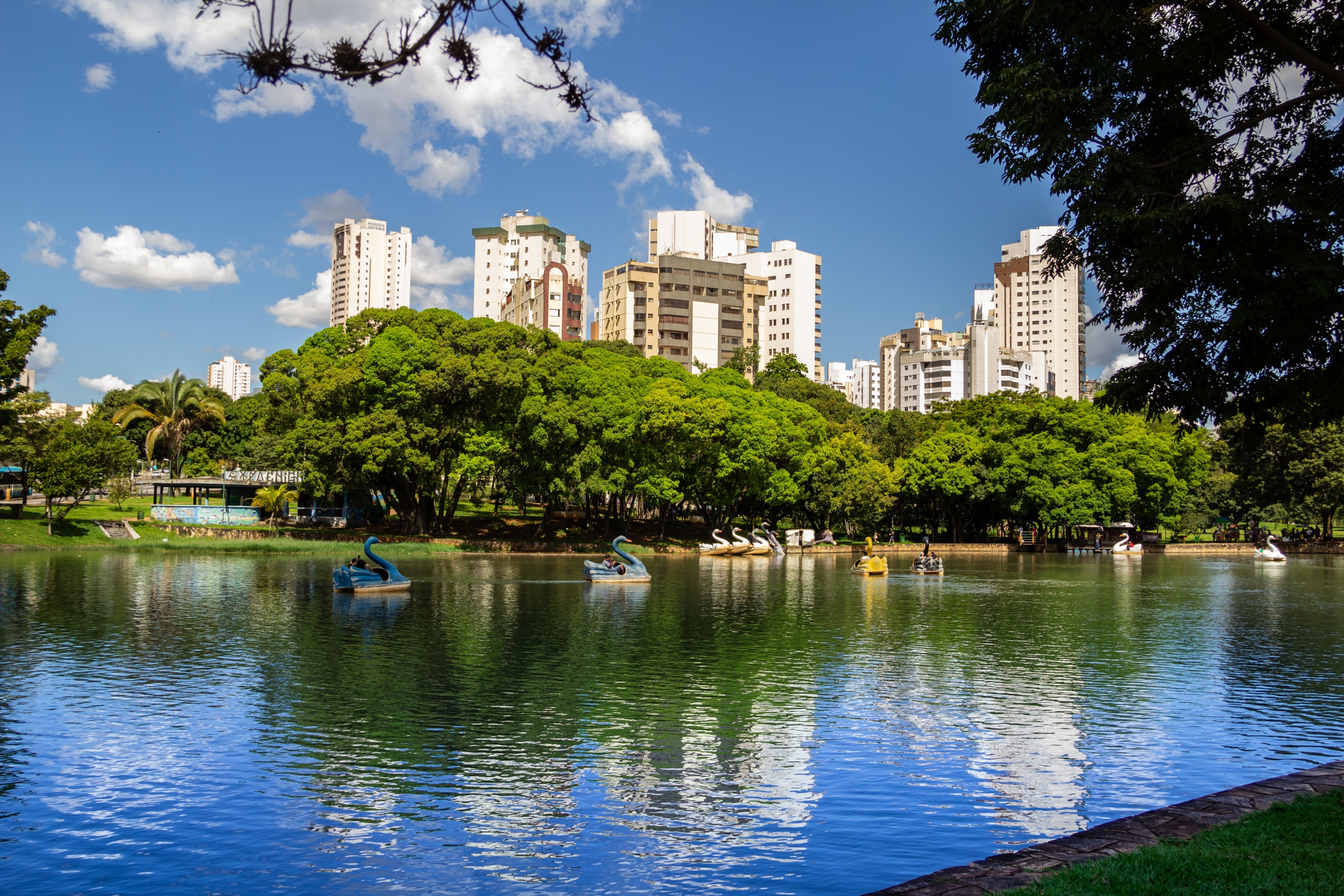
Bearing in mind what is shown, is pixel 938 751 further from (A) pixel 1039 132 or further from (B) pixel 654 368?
(B) pixel 654 368

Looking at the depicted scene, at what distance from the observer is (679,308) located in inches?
5837

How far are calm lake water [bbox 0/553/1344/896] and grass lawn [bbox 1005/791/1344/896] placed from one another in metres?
1.92

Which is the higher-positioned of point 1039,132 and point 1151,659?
point 1039,132

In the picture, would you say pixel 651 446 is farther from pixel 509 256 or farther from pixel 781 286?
pixel 509 256

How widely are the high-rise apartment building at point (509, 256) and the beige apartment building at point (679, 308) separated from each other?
36973mm

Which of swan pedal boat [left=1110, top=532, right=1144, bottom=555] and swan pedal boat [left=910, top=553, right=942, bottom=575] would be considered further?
swan pedal boat [left=1110, top=532, right=1144, bottom=555]

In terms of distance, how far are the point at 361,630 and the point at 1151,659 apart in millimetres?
18496

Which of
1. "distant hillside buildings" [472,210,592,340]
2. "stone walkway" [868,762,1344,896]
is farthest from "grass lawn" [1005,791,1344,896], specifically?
"distant hillside buildings" [472,210,592,340]

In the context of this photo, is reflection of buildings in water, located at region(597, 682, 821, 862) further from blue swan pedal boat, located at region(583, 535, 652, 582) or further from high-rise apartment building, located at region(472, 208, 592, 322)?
high-rise apartment building, located at region(472, 208, 592, 322)

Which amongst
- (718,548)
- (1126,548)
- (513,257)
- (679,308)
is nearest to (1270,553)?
(1126,548)

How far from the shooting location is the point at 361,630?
23.7m

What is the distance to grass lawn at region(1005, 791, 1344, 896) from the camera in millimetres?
7094

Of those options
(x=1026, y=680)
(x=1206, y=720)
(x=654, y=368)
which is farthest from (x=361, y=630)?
(x=654, y=368)

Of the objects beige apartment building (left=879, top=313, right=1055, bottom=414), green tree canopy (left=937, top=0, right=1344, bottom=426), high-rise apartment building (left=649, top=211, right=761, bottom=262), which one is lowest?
green tree canopy (left=937, top=0, right=1344, bottom=426)
